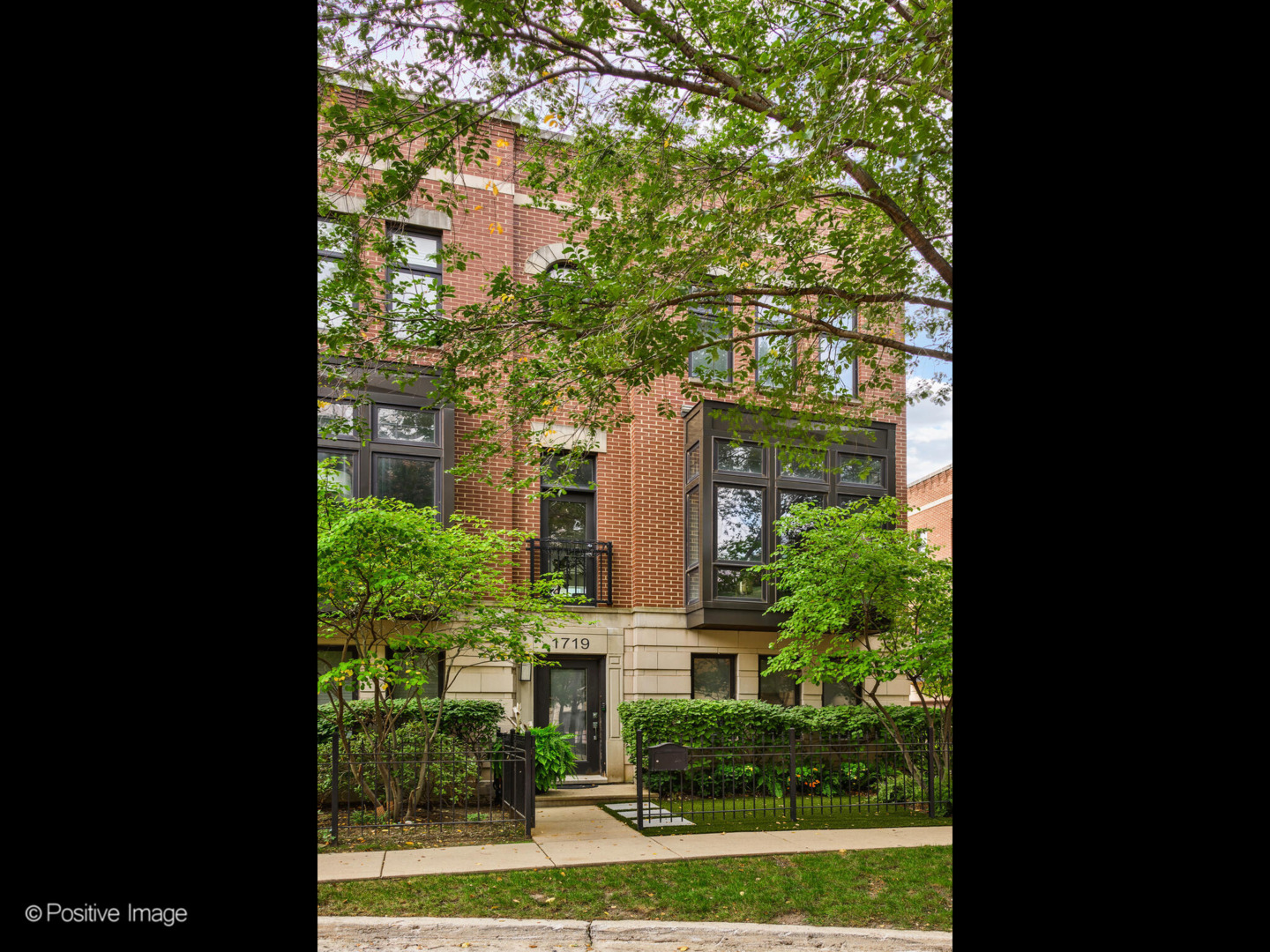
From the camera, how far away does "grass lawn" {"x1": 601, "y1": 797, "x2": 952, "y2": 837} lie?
10.2 m

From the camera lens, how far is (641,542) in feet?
51.4

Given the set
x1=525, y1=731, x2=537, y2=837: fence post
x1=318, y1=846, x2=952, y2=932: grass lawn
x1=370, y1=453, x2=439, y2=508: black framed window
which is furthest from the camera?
x1=370, y1=453, x2=439, y2=508: black framed window

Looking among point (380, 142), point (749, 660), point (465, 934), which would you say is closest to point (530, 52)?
point (380, 142)

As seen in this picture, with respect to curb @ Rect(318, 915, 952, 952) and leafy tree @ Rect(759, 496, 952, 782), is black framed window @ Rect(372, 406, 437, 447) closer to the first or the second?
leafy tree @ Rect(759, 496, 952, 782)

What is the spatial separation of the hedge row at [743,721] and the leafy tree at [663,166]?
5416mm

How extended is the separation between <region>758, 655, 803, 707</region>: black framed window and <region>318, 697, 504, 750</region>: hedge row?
4986mm

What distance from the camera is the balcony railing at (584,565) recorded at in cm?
1536

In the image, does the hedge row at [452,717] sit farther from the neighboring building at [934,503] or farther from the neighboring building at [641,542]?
the neighboring building at [934,503]

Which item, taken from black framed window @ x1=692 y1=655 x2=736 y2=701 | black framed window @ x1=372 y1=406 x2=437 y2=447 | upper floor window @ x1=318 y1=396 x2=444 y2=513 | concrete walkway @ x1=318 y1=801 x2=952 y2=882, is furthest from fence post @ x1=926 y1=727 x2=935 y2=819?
black framed window @ x1=372 y1=406 x2=437 y2=447

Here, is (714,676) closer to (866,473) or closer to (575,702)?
(575,702)
